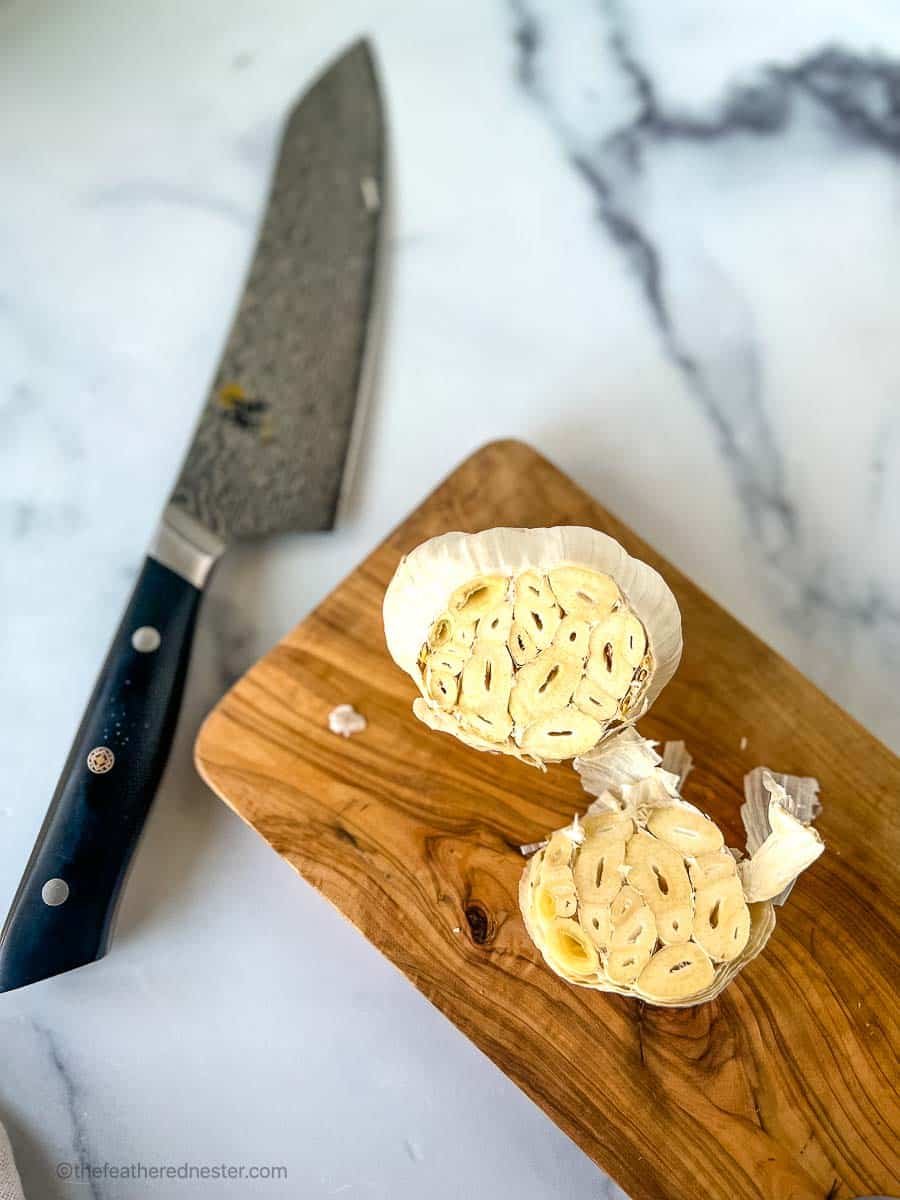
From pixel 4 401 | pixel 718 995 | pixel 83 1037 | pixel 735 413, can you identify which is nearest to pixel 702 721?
pixel 718 995

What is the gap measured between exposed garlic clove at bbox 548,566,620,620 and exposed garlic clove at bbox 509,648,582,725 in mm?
34

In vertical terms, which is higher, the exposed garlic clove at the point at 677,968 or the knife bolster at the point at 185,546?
the knife bolster at the point at 185,546

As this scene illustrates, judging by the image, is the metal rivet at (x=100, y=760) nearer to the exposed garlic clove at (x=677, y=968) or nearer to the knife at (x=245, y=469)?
the knife at (x=245, y=469)

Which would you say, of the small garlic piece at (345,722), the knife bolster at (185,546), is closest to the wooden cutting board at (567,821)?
the small garlic piece at (345,722)

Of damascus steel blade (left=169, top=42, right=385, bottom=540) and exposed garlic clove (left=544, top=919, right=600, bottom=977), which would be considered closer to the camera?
exposed garlic clove (left=544, top=919, right=600, bottom=977)

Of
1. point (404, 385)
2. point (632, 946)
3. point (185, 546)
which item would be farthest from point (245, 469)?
point (632, 946)

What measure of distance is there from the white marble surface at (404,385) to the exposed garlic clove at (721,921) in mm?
261

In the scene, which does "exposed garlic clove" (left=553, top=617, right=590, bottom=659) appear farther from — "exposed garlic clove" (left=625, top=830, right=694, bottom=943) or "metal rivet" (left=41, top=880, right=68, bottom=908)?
"metal rivet" (left=41, top=880, right=68, bottom=908)

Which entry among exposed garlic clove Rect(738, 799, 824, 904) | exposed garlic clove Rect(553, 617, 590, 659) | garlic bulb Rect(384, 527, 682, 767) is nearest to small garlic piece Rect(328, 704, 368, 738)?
garlic bulb Rect(384, 527, 682, 767)

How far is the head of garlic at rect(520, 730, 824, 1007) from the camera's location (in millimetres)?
758

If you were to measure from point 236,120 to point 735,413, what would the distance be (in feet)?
2.05

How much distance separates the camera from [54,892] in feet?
2.77

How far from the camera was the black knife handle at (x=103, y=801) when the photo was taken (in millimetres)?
844

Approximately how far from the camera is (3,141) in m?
1.15
